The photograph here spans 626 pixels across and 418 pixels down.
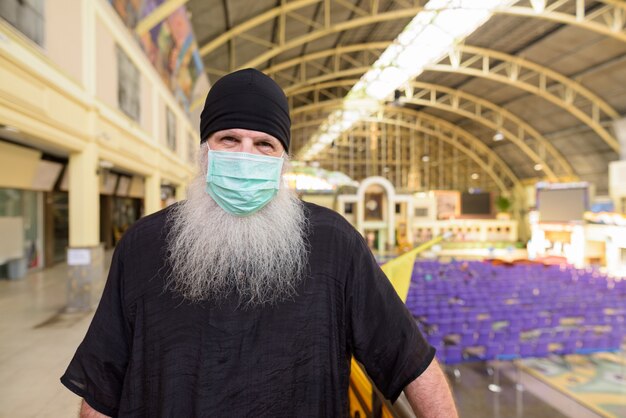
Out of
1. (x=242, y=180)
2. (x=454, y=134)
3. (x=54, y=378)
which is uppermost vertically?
(x=454, y=134)

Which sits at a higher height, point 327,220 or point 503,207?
point 503,207

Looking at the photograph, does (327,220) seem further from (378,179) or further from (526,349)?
(378,179)

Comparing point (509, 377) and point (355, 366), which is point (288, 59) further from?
point (355, 366)

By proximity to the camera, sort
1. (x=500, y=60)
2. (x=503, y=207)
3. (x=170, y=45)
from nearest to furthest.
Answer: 1. (x=170, y=45)
2. (x=500, y=60)
3. (x=503, y=207)

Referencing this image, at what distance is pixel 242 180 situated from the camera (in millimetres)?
1254

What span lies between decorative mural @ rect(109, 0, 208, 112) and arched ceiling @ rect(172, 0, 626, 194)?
96 cm

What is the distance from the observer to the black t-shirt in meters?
1.05

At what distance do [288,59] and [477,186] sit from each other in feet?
84.6

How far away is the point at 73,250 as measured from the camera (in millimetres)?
6648

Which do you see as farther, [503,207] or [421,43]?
[503,207]

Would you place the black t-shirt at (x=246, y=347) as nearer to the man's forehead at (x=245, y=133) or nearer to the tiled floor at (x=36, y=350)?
the man's forehead at (x=245, y=133)

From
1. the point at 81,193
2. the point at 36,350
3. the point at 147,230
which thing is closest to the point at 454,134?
the point at 81,193

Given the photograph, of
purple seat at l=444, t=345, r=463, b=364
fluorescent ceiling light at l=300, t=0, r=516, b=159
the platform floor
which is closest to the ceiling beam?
the platform floor

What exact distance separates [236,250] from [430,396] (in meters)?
0.77
